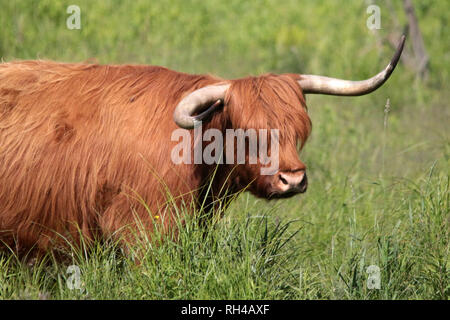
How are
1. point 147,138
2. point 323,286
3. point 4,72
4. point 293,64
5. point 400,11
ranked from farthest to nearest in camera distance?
point 400,11
point 293,64
point 4,72
point 147,138
point 323,286

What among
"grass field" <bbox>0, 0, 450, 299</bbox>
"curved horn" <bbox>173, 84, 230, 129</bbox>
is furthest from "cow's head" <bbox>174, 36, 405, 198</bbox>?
"grass field" <bbox>0, 0, 450, 299</bbox>

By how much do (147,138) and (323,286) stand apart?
145cm

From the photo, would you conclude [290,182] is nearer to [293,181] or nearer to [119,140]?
[293,181]

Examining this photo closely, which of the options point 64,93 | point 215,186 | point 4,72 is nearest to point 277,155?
point 215,186

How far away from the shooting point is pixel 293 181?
461cm

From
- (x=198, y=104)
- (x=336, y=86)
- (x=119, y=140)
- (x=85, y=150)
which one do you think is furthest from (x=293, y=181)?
(x=85, y=150)

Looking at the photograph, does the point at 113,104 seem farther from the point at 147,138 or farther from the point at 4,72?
the point at 4,72

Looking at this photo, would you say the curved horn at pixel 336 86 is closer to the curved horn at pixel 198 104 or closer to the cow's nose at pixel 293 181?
the curved horn at pixel 198 104

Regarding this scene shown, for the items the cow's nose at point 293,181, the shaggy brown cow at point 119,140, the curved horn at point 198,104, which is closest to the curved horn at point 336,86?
the shaggy brown cow at point 119,140

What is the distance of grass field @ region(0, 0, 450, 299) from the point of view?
173 inches

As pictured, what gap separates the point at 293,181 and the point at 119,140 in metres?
1.17

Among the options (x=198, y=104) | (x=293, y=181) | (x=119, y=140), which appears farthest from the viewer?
(x=119, y=140)

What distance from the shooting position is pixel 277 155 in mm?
4727

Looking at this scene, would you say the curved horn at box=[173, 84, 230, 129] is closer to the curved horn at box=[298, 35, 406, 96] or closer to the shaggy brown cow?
the shaggy brown cow
